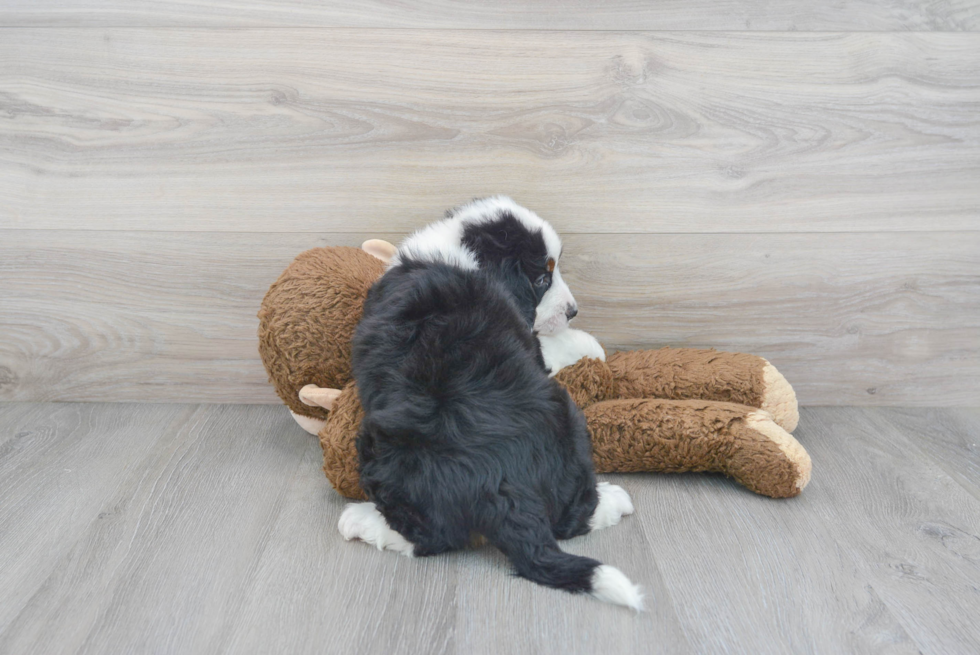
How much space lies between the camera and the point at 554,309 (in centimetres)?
161

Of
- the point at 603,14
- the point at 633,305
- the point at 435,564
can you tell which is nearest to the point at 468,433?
the point at 435,564

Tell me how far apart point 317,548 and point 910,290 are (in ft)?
5.52

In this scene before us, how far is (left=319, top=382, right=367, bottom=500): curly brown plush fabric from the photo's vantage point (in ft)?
4.91

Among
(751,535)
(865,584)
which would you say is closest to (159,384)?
(751,535)

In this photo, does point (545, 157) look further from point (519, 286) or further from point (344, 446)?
point (344, 446)

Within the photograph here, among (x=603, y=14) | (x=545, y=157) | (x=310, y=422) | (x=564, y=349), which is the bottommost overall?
(x=310, y=422)

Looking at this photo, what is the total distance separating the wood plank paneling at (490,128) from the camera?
1789mm

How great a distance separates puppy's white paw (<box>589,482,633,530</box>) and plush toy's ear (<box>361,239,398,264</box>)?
77 centimetres

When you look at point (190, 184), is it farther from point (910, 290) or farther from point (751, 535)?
point (910, 290)

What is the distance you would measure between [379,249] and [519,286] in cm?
45

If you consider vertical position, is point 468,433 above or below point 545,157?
below

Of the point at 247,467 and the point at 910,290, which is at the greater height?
the point at 910,290

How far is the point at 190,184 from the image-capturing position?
73.9 inches

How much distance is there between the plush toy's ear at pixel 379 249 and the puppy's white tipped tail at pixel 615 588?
3.13 ft
